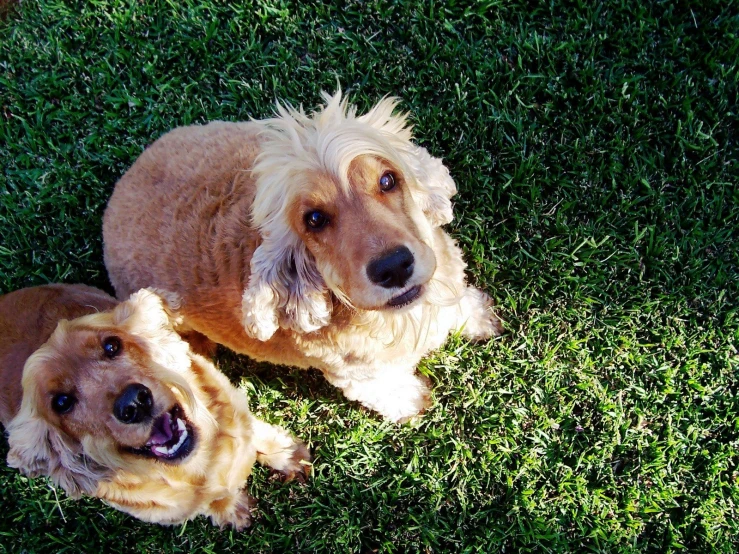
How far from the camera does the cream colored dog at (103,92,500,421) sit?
269 cm

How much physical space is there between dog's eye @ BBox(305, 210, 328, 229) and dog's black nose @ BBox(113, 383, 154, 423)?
47.4 inches

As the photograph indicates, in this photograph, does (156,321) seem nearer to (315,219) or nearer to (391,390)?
(315,219)

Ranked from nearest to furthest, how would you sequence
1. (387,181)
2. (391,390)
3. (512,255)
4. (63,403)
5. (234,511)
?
(387,181)
(63,403)
(391,390)
(234,511)
(512,255)

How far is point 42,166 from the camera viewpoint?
4.84 meters

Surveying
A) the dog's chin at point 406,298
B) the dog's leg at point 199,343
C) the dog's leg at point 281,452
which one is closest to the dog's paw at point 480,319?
the dog's chin at point 406,298

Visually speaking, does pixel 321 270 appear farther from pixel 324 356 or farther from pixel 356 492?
pixel 356 492

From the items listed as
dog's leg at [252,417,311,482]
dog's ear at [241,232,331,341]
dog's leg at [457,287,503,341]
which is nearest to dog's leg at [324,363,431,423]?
dog's leg at [457,287,503,341]

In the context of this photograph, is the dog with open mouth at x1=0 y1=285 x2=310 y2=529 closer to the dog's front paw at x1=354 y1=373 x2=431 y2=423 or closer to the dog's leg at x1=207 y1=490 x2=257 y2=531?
the dog's leg at x1=207 y1=490 x2=257 y2=531

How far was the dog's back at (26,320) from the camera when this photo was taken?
3400 millimetres

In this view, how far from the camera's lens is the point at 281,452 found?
13.3 feet

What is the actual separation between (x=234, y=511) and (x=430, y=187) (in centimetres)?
266

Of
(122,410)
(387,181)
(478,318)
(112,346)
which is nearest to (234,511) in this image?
(122,410)

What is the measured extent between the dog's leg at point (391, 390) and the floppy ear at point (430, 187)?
1043 mm

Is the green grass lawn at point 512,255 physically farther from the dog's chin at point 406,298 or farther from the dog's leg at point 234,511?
the dog's chin at point 406,298
